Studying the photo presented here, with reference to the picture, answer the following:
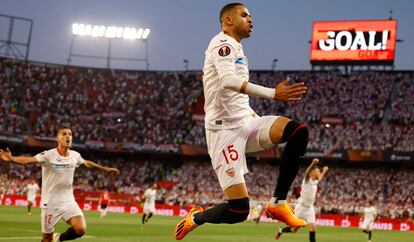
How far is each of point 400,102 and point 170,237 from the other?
36662 mm

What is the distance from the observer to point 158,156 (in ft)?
222

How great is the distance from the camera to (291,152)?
8219 millimetres

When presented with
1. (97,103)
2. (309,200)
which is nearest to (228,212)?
(309,200)

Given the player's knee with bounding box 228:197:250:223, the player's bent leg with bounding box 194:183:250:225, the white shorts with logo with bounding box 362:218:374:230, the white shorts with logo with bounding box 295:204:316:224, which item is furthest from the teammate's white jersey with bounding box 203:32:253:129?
the white shorts with logo with bounding box 362:218:374:230

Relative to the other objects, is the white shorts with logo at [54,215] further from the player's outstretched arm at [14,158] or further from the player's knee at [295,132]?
the player's knee at [295,132]

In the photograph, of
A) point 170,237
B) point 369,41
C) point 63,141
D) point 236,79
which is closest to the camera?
point 236,79

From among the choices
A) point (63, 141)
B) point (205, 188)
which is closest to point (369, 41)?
point (205, 188)

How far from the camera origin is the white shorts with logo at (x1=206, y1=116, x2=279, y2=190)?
8359 millimetres

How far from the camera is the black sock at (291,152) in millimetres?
8016

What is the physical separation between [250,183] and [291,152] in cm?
5052

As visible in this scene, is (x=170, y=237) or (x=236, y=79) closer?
(x=236, y=79)

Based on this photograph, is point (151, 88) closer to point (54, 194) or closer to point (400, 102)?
point (400, 102)

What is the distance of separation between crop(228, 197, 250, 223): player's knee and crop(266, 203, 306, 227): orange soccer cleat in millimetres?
282

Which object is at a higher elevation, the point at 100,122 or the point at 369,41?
the point at 369,41
